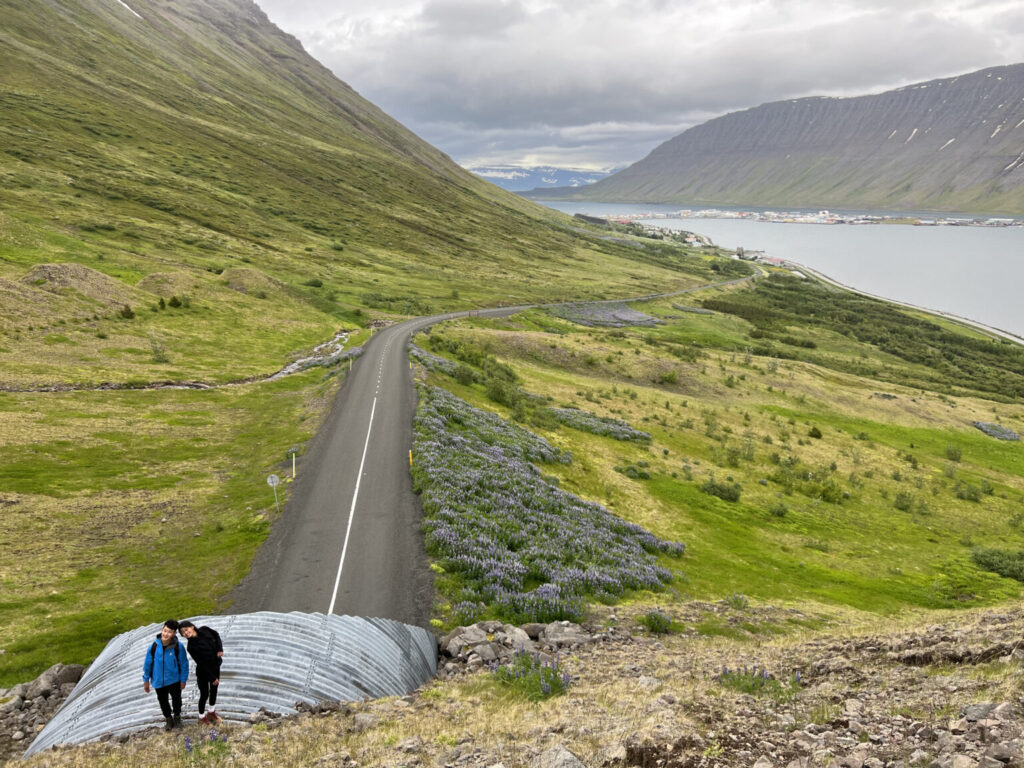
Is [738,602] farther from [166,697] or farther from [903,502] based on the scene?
[903,502]

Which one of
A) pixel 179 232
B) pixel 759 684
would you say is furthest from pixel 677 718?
pixel 179 232

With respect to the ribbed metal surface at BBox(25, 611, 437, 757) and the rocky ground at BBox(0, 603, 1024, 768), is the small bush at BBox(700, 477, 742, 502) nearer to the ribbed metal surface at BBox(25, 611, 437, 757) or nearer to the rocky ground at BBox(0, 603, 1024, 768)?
the rocky ground at BBox(0, 603, 1024, 768)

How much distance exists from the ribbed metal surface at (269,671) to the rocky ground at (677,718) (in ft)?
1.65

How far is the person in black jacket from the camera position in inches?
386

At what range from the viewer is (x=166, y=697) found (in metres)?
9.77

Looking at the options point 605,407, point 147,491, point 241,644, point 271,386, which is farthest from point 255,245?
point 241,644

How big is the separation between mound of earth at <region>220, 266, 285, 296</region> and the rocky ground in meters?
72.1

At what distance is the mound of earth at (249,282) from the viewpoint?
74.9 meters

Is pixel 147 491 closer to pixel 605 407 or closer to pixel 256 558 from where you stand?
pixel 256 558

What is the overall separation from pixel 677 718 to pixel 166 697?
9.75 metres

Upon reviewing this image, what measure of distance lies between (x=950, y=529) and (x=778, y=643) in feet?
103

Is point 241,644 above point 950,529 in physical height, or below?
above

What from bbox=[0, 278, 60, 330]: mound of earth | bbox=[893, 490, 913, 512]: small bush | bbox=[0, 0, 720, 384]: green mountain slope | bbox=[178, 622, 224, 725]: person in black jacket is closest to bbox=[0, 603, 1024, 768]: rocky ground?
bbox=[178, 622, 224, 725]: person in black jacket

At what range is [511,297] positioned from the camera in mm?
120750
